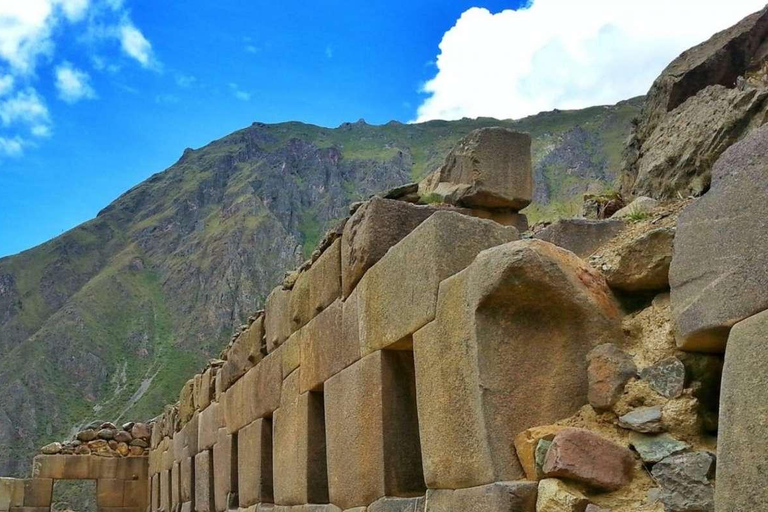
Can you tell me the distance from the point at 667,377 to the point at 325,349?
298cm

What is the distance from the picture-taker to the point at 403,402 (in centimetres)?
455

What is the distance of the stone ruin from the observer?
259 cm

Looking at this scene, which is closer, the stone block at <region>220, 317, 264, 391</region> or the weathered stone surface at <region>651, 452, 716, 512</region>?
the weathered stone surface at <region>651, 452, 716, 512</region>

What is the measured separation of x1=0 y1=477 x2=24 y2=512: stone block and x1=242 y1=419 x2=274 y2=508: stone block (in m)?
9.69

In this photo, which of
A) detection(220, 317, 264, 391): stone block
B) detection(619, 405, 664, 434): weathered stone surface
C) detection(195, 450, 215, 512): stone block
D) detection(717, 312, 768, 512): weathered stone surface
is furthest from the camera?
detection(195, 450, 215, 512): stone block

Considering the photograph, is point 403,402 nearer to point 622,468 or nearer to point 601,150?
point 622,468

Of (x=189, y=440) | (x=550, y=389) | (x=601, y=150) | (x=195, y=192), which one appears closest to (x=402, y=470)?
(x=550, y=389)

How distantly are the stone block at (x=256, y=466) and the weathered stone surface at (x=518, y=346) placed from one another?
379 cm

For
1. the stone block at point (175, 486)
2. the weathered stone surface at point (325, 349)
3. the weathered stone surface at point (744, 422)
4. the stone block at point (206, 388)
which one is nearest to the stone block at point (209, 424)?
the stone block at point (206, 388)

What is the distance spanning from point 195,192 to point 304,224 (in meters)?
15.7

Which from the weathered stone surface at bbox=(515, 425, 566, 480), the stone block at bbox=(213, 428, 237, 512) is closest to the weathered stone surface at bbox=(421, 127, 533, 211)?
the weathered stone surface at bbox=(515, 425, 566, 480)

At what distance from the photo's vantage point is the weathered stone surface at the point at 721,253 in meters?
2.48

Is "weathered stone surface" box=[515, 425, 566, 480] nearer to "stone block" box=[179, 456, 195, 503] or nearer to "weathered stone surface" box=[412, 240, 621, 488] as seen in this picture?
"weathered stone surface" box=[412, 240, 621, 488]

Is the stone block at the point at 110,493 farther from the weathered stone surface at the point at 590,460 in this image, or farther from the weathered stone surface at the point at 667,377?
the weathered stone surface at the point at 667,377
